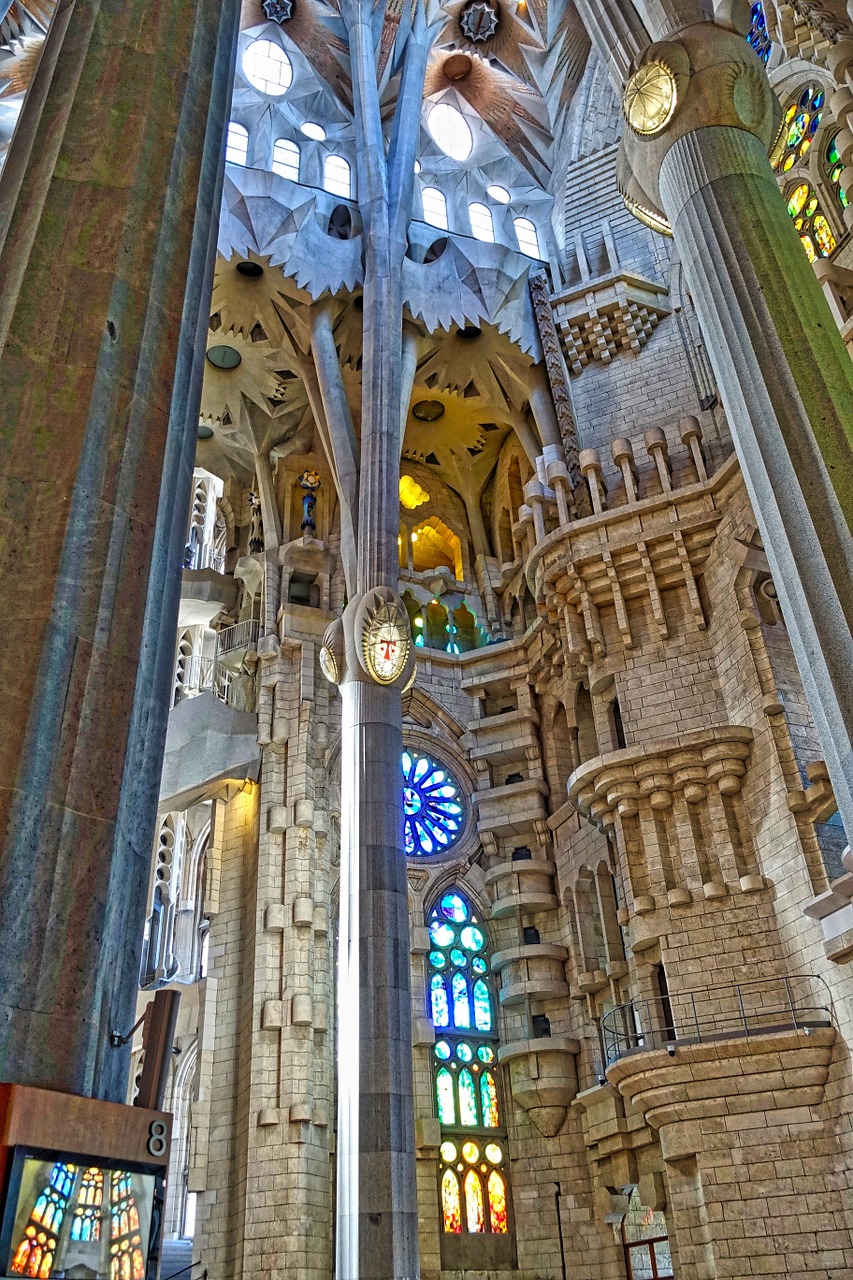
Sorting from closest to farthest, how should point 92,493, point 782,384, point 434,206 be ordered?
point 92,493 < point 782,384 < point 434,206

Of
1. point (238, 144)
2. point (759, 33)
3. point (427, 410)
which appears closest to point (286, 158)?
point (238, 144)

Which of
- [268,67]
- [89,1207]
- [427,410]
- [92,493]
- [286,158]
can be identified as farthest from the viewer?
[427,410]

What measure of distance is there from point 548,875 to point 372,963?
646 centimetres

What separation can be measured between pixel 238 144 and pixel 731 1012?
15.0 m

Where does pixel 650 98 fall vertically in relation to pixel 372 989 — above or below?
above

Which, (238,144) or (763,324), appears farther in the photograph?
(238,144)

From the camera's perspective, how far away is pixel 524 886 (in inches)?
701

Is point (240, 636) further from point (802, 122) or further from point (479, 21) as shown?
point (479, 21)

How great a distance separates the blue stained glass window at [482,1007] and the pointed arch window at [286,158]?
1332 centimetres

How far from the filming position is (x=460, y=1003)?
17266 millimetres

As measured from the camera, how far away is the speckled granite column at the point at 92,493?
11.6 feet

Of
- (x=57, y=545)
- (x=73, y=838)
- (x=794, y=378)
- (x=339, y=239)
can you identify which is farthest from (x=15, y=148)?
(x=339, y=239)

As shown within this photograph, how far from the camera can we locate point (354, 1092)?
36.9ft

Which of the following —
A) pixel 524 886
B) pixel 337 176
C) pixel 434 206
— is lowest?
pixel 524 886
